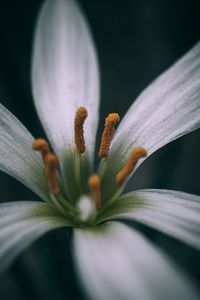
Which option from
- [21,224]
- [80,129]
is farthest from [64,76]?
[21,224]

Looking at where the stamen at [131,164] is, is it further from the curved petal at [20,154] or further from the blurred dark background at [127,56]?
the blurred dark background at [127,56]

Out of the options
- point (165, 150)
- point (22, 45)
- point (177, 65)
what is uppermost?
point (22, 45)

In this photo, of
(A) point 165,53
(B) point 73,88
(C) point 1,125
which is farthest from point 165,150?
(C) point 1,125

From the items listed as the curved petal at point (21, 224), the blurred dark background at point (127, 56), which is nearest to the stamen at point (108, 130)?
the curved petal at point (21, 224)

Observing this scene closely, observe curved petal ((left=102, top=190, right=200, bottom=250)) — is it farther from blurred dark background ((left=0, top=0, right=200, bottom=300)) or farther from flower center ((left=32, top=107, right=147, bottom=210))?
blurred dark background ((left=0, top=0, right=200, bottom=300))

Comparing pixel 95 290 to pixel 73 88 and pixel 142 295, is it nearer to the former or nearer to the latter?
pixel 142 295

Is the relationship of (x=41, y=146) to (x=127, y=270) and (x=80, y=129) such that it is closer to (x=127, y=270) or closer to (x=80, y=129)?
(x=80, y=129)
